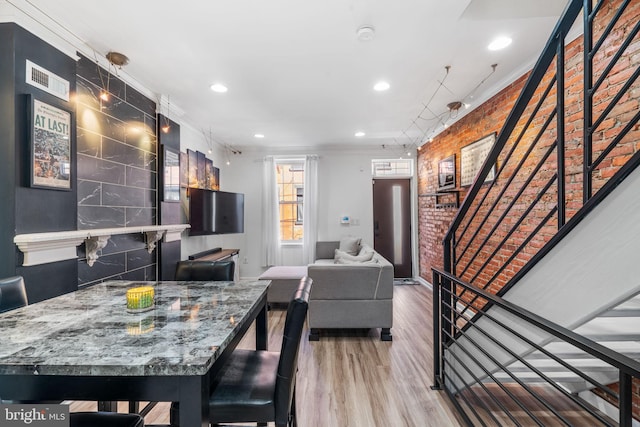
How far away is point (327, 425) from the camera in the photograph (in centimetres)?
185

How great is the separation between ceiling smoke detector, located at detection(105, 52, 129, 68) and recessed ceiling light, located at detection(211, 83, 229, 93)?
76cm

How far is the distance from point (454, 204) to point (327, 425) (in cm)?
328

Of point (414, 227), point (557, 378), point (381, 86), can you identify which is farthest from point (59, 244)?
point (414, 227)

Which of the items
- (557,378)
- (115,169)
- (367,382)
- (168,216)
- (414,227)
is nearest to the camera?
(557,378)

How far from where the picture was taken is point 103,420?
992 mm

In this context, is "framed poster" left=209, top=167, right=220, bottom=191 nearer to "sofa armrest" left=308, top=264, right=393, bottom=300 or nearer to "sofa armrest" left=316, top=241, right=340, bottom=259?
"sofa armrest" left=316, top=241, right=340, bottom=259

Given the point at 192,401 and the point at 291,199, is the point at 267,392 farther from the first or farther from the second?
the point at 291,199

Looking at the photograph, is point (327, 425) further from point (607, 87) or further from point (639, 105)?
point (607, 87)

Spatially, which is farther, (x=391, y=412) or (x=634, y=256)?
(x=391, y=412)

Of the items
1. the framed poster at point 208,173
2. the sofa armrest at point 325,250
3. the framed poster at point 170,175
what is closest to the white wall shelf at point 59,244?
the framed poster at point 170,175

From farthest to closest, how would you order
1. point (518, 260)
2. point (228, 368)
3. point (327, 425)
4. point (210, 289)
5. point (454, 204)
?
point (454, 204), point (518, 260), point (327, 425), point (210, 289), point (228, 368)

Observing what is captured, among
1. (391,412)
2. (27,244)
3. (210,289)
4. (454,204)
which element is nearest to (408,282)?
(454,204)

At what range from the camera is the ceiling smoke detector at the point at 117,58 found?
245 centimetres

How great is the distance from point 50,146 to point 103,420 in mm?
1893
